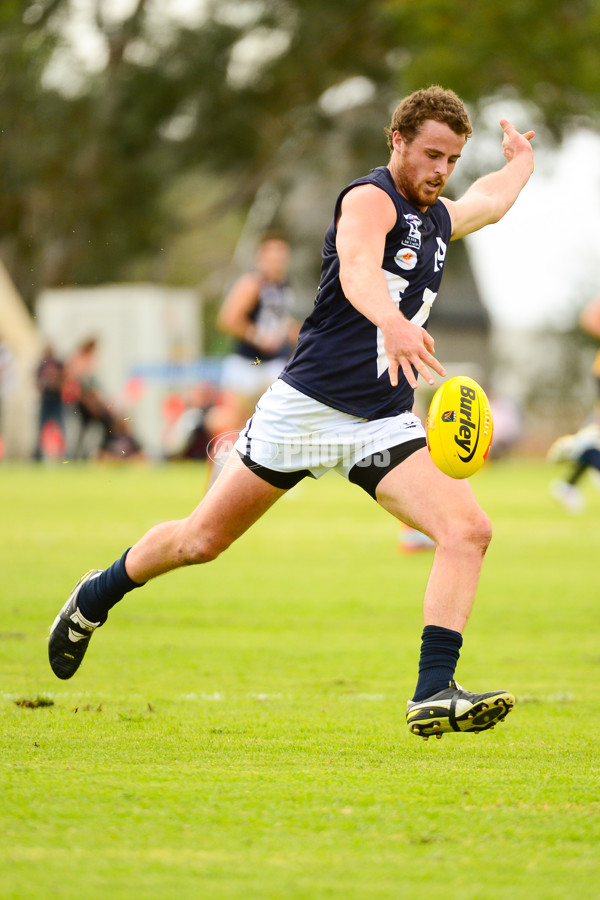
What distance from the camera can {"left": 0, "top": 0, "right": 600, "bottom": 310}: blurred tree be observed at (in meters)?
31.8

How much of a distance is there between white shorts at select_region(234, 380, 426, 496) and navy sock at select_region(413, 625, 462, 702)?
0.58 meters

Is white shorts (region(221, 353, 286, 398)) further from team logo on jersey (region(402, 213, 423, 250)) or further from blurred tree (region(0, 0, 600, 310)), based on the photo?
blurred tree (region(0, 0, 600, 310))

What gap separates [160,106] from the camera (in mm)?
32938

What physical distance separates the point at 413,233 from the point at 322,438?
764 millimetres

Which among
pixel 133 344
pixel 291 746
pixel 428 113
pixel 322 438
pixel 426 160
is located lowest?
pixel 133 344

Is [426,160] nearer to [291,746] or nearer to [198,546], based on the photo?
[198,546]

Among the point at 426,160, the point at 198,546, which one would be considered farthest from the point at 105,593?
the point at 426,160

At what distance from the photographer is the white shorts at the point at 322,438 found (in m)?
4.58

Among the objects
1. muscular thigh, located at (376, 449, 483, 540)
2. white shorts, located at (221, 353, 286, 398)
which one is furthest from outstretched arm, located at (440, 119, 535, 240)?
white shorts, located at (221, 353, 286, 398)

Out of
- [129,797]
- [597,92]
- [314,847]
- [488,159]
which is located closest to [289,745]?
[129,797]

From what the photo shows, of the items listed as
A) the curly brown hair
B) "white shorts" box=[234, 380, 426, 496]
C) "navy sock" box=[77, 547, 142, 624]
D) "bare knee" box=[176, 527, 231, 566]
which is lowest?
"navy sock" box=[77, 547, 142, 624]

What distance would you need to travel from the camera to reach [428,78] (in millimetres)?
27906

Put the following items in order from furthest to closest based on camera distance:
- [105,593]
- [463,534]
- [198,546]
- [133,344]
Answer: [133,344] < [105,593] < [198,546] < [463,534]

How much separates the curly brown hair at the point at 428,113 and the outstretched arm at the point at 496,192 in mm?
378
